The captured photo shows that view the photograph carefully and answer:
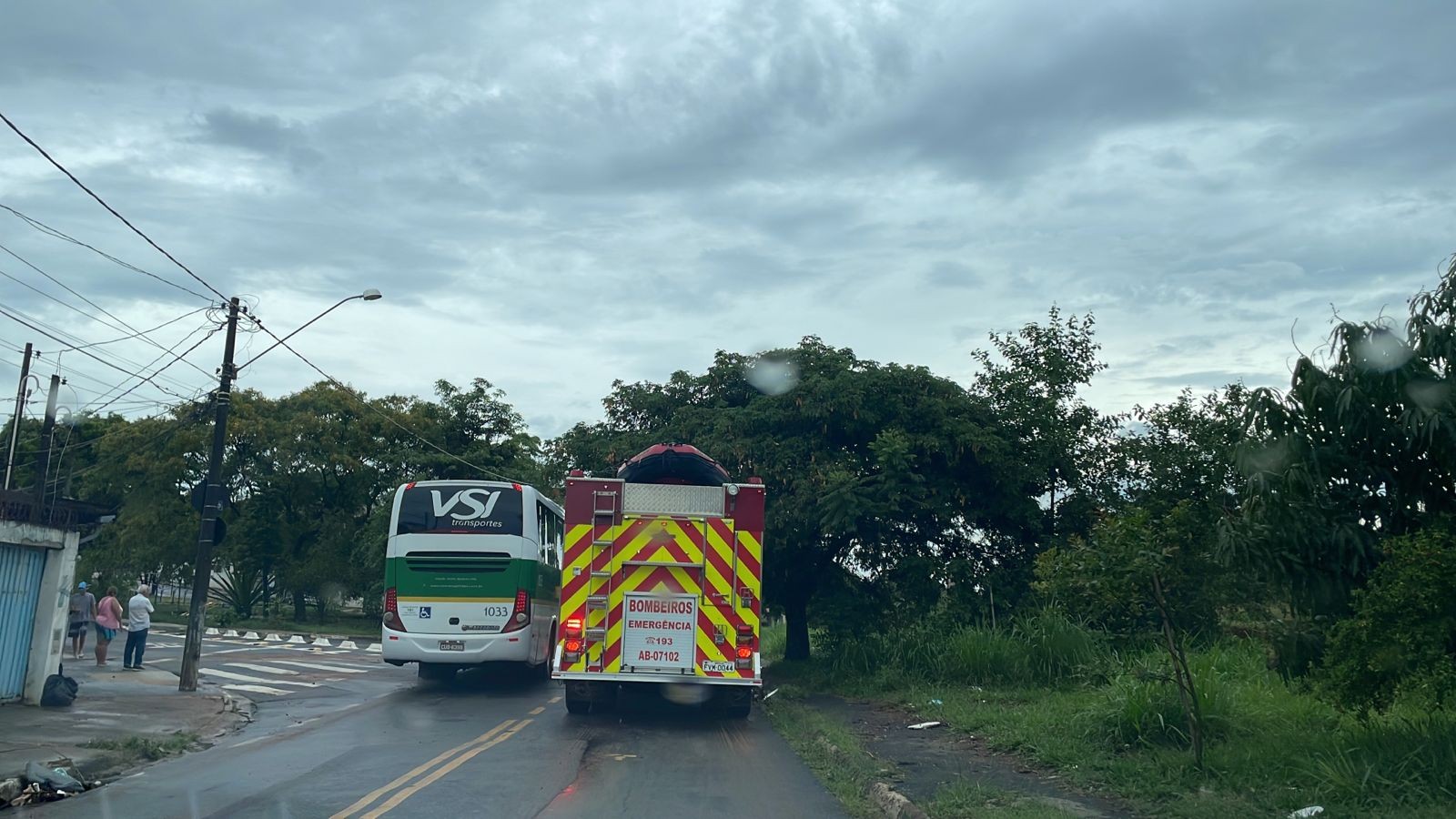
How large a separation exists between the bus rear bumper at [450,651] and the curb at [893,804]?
9738 millimetres

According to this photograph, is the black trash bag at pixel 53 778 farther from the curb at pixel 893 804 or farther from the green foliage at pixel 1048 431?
the green foliage at pixel 1048 431

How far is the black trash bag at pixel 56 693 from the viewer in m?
14.6

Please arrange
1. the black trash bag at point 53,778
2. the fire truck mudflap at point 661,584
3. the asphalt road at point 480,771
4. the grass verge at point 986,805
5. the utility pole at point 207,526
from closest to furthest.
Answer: the grass verge at point 986,805
the asphalt road at point 480,771
the black trash bag at point 53,778
the fire truck mudflap at point 661,584
the utility pole at point 207,526

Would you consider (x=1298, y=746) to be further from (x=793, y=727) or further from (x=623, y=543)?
(x=623, y=543)

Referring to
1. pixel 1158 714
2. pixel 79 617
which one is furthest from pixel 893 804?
pixel 79 617

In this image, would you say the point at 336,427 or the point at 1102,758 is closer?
the point at 1102,758

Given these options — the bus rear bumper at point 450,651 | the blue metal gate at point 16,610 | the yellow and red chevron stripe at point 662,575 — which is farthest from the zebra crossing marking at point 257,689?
the yellow and red chevron stripe at point 662,575

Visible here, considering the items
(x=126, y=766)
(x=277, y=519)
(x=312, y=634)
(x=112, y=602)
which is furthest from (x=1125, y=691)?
(x=277, y=519)

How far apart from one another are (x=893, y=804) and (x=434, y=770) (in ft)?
14.6

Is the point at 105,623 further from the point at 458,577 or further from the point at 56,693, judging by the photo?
the point at 458,577

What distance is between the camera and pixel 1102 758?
10.1 metres

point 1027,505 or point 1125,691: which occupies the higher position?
point 1027,505

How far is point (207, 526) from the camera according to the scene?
18266 mm

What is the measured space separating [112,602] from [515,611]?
33.9 ft
